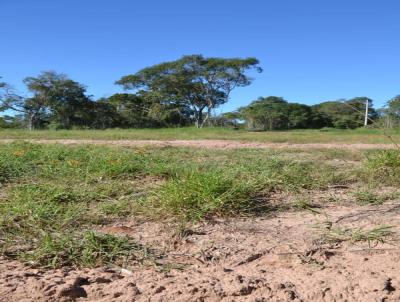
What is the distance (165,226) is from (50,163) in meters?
2.53

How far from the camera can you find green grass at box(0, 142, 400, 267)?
2207 mm

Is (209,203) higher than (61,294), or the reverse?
(209,203)

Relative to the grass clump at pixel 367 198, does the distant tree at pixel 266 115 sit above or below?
above

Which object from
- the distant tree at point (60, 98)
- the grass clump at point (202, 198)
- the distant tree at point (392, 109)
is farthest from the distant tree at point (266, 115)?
the grass clump at point (202, 198)

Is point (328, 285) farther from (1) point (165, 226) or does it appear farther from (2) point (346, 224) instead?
(1) point (165, 226)

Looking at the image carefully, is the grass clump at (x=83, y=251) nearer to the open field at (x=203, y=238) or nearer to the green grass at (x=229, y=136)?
the open field at (x=203, y=238)

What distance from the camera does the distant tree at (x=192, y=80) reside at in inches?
1438

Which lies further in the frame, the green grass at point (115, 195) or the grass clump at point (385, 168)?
the grass clump at point (385, 168)

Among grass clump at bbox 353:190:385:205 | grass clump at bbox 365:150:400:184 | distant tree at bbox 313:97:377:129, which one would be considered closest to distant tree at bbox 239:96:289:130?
distant tree at bbox 313:97:377:129

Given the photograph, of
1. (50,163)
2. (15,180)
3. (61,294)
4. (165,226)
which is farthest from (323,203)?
(50,163)

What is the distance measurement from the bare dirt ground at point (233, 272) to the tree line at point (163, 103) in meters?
31.4

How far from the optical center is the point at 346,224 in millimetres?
2590

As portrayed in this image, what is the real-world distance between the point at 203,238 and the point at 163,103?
36991mm

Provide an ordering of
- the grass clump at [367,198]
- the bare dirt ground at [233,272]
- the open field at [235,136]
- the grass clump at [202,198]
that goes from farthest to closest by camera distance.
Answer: the open field at [235,136] < the grass clump at [367,198] < the grass clump at [202,198] < the bare dirt ground at [233,272]
